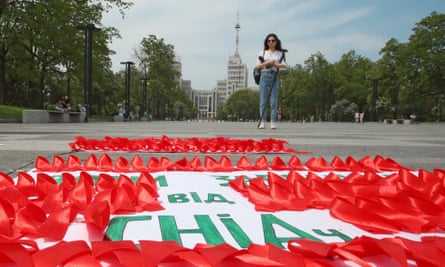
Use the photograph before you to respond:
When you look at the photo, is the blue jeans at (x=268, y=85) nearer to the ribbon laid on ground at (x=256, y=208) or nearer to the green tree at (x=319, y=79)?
the ribbon laid on ground at (x=256, y=208)

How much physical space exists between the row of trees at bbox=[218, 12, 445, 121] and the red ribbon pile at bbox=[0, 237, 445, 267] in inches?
1612

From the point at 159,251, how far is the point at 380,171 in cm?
203

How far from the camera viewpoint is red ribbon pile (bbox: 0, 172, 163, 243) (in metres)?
1.08

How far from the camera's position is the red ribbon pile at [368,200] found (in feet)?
4.01

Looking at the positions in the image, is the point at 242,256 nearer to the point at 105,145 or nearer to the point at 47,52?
the point at 105,145

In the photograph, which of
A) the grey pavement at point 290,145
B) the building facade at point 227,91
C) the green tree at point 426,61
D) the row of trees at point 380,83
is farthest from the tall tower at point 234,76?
the grey pavement at point 290,145

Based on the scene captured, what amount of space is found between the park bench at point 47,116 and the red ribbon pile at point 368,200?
17.2m

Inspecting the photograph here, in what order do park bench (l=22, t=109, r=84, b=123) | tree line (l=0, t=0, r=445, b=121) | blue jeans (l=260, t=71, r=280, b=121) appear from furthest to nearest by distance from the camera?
tree line (l=0, t=0, r=445, b=121), park bench (l=22, t=109, r=84, b=123), blue jeans (l=260, t=71, r=280, b=121)

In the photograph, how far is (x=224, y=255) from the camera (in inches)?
32.5

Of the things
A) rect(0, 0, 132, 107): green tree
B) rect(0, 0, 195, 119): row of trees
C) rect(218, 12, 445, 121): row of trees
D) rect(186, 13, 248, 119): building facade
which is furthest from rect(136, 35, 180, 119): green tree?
rect(186, 13, 248, 119): building facade

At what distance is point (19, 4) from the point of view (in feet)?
70.7

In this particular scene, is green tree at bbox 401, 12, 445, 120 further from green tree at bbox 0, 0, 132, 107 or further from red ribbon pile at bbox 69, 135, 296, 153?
red ribbon pile at bbox 69, 135, 296, 153

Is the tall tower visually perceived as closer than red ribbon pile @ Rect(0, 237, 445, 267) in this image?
No

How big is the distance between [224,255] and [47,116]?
62.8ft
